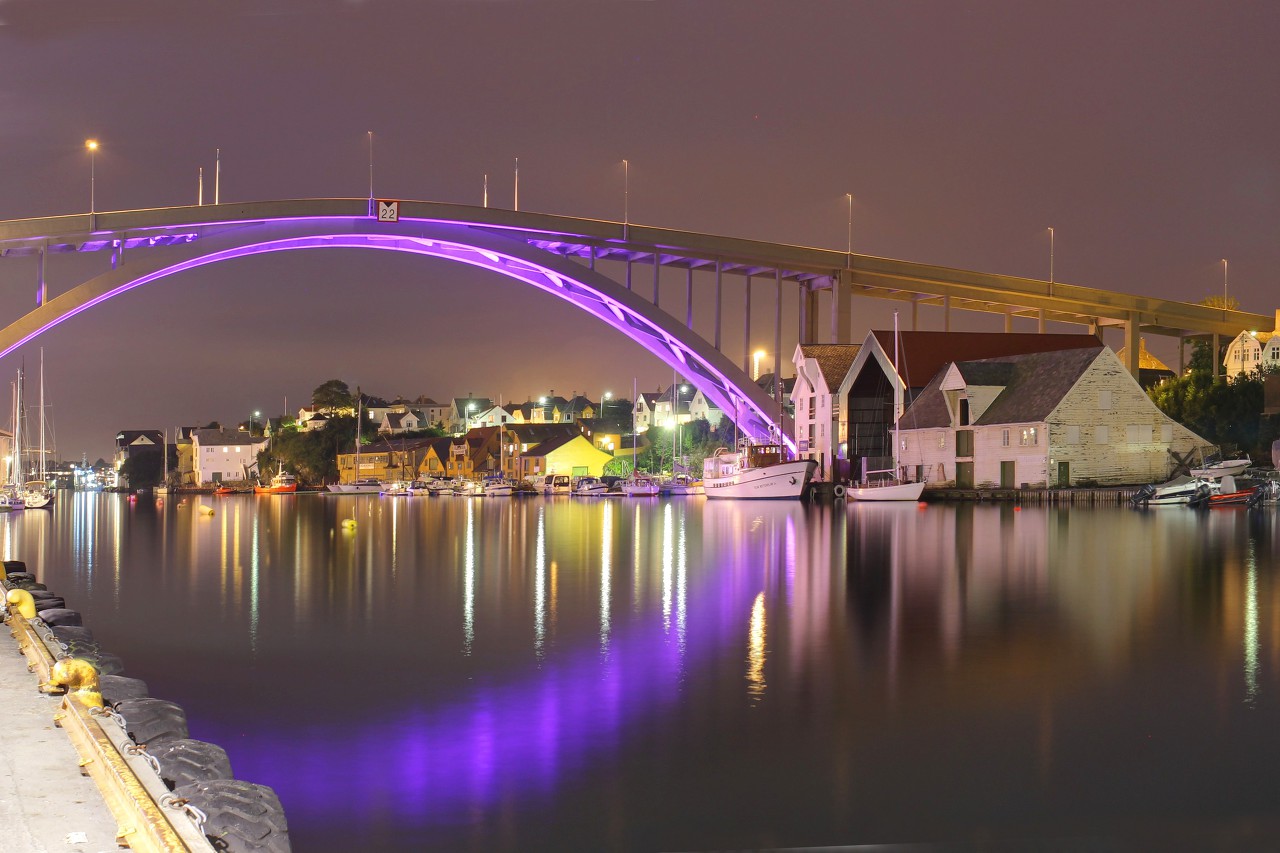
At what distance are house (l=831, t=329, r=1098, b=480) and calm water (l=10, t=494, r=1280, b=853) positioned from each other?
4534 cm

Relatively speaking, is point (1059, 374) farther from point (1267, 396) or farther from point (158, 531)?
point (158, 531)

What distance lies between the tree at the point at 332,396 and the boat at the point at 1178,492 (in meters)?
119

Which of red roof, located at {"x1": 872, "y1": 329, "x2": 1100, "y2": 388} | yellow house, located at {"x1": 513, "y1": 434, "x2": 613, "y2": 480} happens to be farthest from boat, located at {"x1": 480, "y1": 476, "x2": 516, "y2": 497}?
red roof, located at {"x1": 872, "y1": 329, "x2": 1100, "y2": 388}

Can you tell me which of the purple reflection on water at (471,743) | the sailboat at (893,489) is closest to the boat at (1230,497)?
the sailboat at (893,489)

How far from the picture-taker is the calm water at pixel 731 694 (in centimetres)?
862

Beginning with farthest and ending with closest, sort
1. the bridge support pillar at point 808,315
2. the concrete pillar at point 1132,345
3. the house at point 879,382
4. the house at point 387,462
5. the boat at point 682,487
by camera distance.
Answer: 1. the house at point 387,462
2. the boat at point 682,487
3. the concrete pillar at point 1132,345
4. the bridge support pillar at point 808,315
5. the house at point 879,382

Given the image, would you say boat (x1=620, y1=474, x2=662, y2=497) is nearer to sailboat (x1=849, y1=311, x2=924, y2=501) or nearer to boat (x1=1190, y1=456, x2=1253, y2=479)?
sailboat (x1=849, y1=311, x2=924, y2=501)

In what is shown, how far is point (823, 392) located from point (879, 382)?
11.3ft

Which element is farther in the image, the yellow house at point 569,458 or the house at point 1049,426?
the yellow house at point 569,458

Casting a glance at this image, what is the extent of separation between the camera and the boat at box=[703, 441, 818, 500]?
71875 millimetres

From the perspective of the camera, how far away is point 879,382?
75.4 meters

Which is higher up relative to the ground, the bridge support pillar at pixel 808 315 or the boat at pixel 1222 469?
the bridge support pillar at pixel 808 315

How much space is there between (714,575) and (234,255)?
146 ft

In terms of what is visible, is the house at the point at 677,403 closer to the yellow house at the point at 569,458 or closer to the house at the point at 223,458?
the yellow house at the point at 569,458
